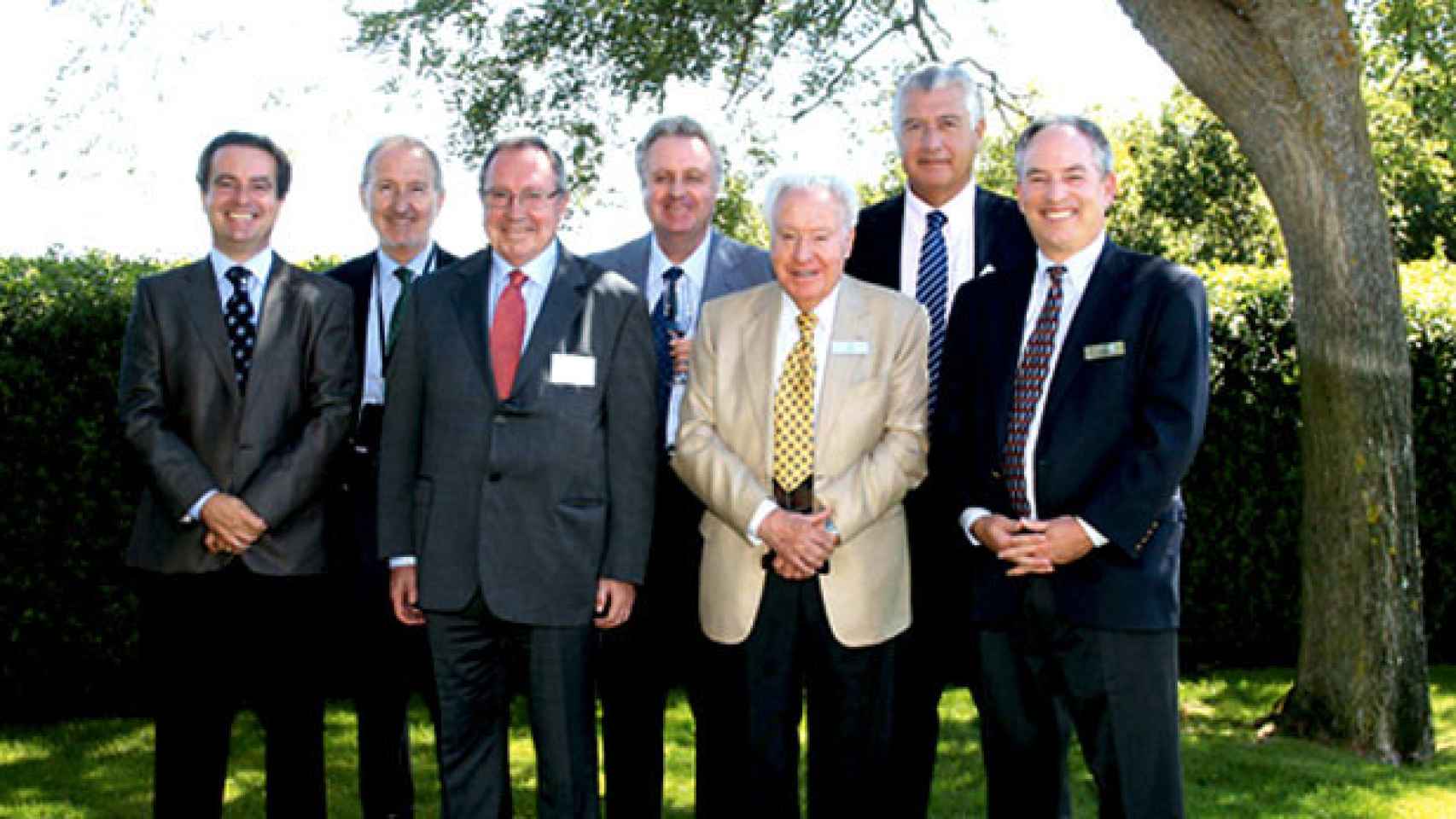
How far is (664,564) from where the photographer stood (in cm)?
421

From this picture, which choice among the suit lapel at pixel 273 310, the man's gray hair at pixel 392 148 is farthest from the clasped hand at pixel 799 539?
the man's gray hair at pixel 392 148

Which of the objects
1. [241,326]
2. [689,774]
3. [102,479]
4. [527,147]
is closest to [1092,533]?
[527,147]

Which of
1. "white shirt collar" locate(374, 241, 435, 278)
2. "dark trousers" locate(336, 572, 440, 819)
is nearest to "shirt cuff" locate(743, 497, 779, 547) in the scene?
"dark trousers" locate(336, 572, 440, 819)

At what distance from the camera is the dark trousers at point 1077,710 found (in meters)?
3.42

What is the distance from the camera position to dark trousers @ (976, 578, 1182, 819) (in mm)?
3420

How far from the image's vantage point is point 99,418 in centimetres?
638

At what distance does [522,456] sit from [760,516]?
654mm

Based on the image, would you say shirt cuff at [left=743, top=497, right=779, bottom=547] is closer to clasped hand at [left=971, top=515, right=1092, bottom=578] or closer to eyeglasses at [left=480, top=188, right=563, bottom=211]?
clasped hand at [left=971, top=515, right=1092, bottom=578]

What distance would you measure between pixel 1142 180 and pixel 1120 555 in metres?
21.9

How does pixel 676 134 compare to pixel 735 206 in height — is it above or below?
below

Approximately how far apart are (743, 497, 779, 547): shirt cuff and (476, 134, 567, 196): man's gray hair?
1079mm

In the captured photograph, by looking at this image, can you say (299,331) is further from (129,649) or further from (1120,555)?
(129,649)

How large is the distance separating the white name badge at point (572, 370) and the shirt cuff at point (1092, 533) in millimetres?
1335

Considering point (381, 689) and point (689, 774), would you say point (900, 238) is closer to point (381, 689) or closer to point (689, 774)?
point (381, 689)
